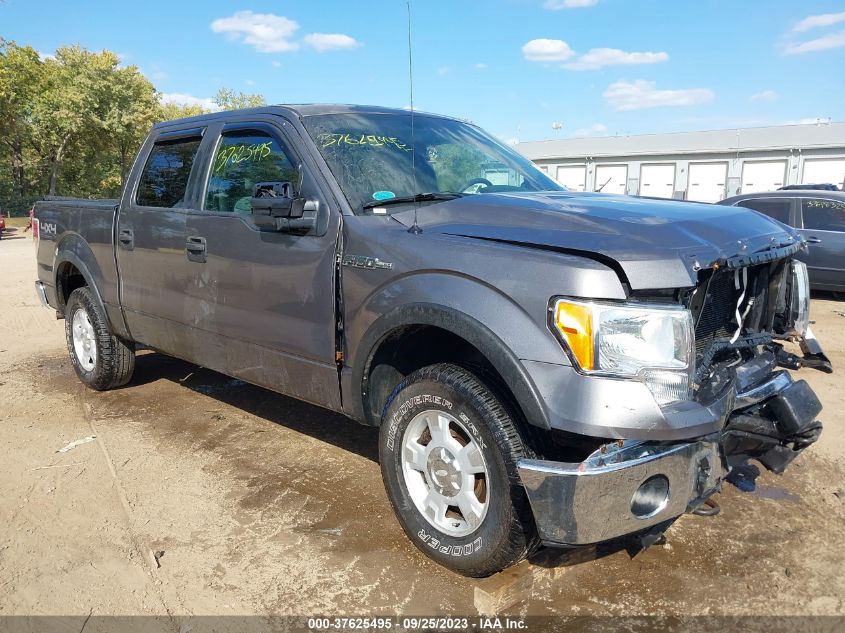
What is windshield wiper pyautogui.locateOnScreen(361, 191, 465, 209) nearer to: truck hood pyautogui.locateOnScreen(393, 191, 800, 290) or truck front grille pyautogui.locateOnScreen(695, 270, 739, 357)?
truck hood pyautogui.locateOnScreen(393, 191, 800, 290)

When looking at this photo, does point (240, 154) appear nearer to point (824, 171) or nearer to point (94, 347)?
point (94, 347)

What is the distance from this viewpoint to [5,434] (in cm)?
457

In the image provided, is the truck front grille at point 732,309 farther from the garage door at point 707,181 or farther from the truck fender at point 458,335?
the garage door at point 707,181

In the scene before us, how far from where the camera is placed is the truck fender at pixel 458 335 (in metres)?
2.40

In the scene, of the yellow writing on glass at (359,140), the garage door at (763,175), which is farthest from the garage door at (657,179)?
the yellow writing on glass at (359,140)

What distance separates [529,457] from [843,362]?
208 inches

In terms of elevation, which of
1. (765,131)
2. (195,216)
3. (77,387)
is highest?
(765,131)

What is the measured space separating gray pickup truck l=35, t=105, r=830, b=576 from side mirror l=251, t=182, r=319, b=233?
12 mm

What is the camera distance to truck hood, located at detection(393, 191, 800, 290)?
2.35 metres

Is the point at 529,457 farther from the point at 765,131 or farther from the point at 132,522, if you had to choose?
the point at 765,131

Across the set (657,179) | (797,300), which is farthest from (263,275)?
(657,179)

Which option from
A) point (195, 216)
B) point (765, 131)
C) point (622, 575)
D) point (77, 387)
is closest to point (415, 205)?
point (195, 216)

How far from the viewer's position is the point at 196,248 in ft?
13.1

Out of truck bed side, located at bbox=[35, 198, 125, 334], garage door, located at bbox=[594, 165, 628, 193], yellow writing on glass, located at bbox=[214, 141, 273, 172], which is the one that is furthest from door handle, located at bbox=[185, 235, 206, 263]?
garage door, located at bbox=[594, 165, 628, 193]
